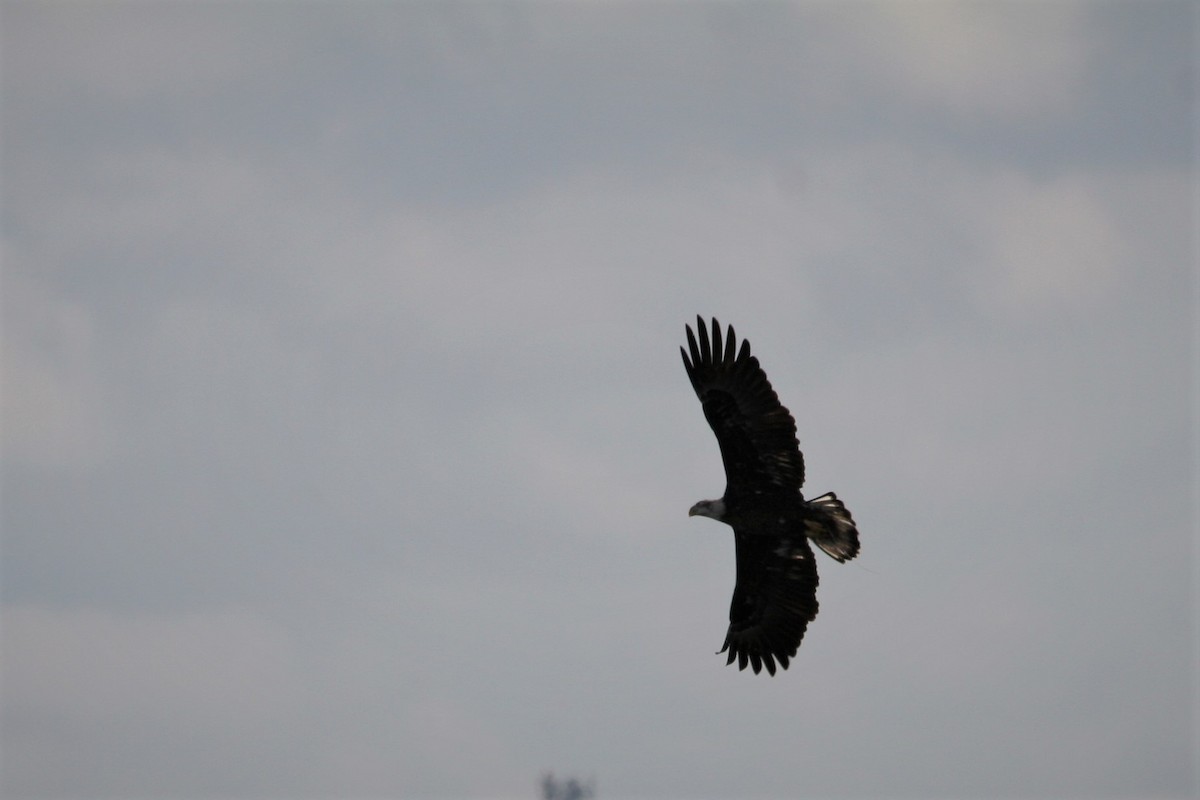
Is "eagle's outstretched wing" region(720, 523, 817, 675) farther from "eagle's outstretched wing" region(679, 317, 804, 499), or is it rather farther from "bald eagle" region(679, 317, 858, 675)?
"eagle's outstretched wing" region(679, 317, 804, 499)

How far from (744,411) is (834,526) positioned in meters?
2.29

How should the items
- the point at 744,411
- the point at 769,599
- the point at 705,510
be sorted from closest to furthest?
the point at 744,411 < the point at 705,510 < the point at 769,599

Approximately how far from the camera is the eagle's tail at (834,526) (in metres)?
22.2


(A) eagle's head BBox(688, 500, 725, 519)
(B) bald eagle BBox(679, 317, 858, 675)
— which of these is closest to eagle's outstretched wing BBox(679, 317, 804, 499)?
(B) bald eagle BBox(679, 317, 858, 675)

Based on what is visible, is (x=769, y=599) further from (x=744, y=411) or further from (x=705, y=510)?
(x=744, y=411)

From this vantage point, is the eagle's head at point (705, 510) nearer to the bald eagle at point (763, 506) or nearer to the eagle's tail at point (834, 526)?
the bald eagle at point (763, 506)

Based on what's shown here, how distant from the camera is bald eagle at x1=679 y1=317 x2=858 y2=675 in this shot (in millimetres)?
21734

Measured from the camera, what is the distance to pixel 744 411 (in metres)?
21.8

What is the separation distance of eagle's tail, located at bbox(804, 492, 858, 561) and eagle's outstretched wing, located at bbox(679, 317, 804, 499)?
0.55m

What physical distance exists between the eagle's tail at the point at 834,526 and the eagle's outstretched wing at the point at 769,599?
2.52ft

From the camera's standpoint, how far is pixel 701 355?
21.9 metres

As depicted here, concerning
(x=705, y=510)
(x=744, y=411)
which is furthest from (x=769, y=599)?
(x=744, y=411)

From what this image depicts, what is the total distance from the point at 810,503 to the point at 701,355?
9.30 feet

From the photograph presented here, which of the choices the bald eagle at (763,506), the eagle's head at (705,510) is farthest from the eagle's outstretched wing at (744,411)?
the eagle's head at (705,510)
